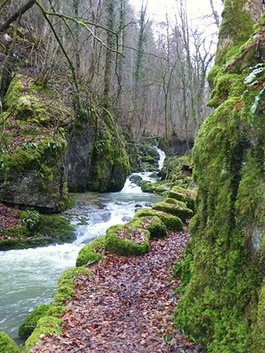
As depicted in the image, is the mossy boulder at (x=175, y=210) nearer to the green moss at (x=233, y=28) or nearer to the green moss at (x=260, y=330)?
the green moss at (x=233, y=28)

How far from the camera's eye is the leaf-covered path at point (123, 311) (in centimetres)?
476

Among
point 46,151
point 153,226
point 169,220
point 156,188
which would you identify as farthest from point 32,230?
point 156,188

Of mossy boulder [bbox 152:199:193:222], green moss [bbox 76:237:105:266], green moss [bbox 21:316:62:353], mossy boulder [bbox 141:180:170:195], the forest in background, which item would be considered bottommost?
green moss [bbox 21:316:62:353]

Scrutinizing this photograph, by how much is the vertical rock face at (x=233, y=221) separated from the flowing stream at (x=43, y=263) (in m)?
3.65

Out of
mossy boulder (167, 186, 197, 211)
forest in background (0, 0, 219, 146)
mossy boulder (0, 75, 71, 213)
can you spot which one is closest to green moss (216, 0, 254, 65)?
forest in background (0, 0, 219, 146)

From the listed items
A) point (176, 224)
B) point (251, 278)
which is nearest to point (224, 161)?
point (251, 278)

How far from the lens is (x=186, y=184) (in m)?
20.7

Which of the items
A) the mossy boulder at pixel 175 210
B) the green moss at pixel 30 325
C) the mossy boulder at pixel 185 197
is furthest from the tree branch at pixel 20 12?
the mossy boulder at pixel 185 197

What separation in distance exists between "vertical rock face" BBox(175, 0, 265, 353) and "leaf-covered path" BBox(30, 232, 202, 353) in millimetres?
417

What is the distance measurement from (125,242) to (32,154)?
561 centimetres

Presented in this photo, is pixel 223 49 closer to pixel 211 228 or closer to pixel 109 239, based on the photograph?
pixel 211 228

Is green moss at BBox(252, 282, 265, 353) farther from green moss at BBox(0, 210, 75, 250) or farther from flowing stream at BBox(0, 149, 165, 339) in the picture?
green moss at BBox(0, 210, 75, 250)

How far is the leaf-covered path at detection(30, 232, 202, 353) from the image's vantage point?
4.76 metres

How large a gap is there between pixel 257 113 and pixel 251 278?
187cm
